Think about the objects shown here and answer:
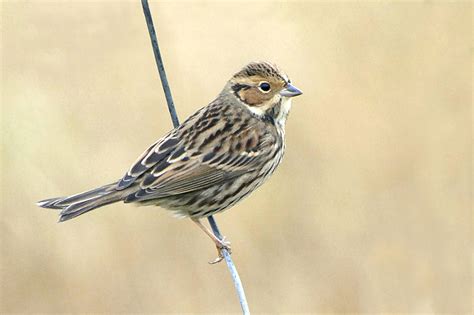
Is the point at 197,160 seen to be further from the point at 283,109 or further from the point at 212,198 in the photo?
the point at 283,109

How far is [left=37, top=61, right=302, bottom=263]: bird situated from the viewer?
4621 mm

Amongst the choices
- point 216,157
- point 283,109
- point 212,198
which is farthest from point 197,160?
point 283,109

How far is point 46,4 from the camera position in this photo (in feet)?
25.6

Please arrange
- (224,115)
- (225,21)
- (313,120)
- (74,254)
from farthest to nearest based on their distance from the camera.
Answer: (225,21) < (313,120) < (74,254) < (224,115)

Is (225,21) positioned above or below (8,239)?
above

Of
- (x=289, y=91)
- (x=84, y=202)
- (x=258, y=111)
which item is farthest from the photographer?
(x=258, y=111)

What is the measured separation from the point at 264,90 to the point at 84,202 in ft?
4.00

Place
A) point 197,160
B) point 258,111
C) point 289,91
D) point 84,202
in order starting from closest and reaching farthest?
point 84,202, point 197,160, point 289,91, point 258,111

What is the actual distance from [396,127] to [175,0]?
222 centimetres

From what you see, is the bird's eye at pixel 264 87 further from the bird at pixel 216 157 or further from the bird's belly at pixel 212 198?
the bird's belly at pixel 212 198

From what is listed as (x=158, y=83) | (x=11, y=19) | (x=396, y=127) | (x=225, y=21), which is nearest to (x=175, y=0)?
(x=225, y=21)

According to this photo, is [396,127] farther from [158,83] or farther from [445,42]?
[158,83]

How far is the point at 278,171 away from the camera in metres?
6.89

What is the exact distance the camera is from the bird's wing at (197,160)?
466 cm
